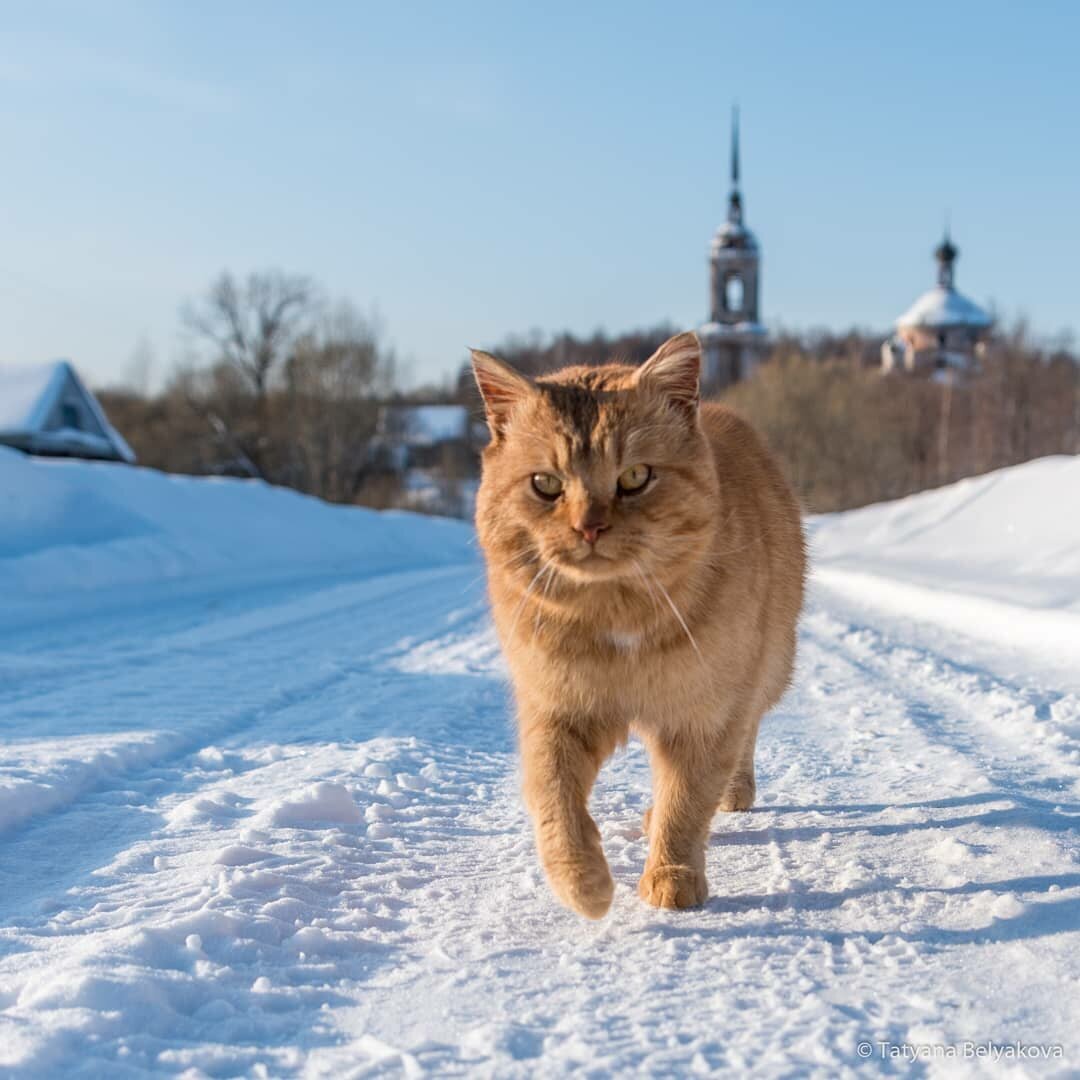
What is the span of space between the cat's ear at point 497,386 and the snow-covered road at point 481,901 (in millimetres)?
1343

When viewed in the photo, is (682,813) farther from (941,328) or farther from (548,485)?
(941,328)

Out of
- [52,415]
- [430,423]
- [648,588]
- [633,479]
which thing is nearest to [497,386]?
[633,479]

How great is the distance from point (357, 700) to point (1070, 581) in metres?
7.56

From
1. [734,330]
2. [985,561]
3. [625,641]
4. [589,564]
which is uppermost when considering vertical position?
[734,330]

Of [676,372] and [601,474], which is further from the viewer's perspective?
[676,372]

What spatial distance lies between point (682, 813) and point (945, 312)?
279ft

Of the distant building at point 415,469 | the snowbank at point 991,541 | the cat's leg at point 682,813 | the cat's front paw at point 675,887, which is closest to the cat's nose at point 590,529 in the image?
the cat's leg at point 682,813

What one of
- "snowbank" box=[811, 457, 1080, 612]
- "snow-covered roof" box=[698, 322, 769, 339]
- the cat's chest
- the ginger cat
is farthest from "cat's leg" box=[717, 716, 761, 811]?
"snow-covered roof" box=[698, 322, 769, 339]

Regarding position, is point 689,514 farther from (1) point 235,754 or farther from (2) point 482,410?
(1) point 235,754

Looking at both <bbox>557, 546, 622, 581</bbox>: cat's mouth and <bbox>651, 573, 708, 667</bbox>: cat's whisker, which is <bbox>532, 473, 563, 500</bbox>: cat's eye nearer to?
<bbox>557, 546, 622, 581</bbox>: cat's mouth

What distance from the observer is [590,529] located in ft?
9.50

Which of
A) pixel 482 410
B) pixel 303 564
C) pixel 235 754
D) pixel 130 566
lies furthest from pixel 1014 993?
pixel 303 564

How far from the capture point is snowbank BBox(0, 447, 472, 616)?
12.6 metres

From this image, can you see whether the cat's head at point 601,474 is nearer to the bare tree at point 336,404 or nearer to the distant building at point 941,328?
the bare tree at point 336,404
